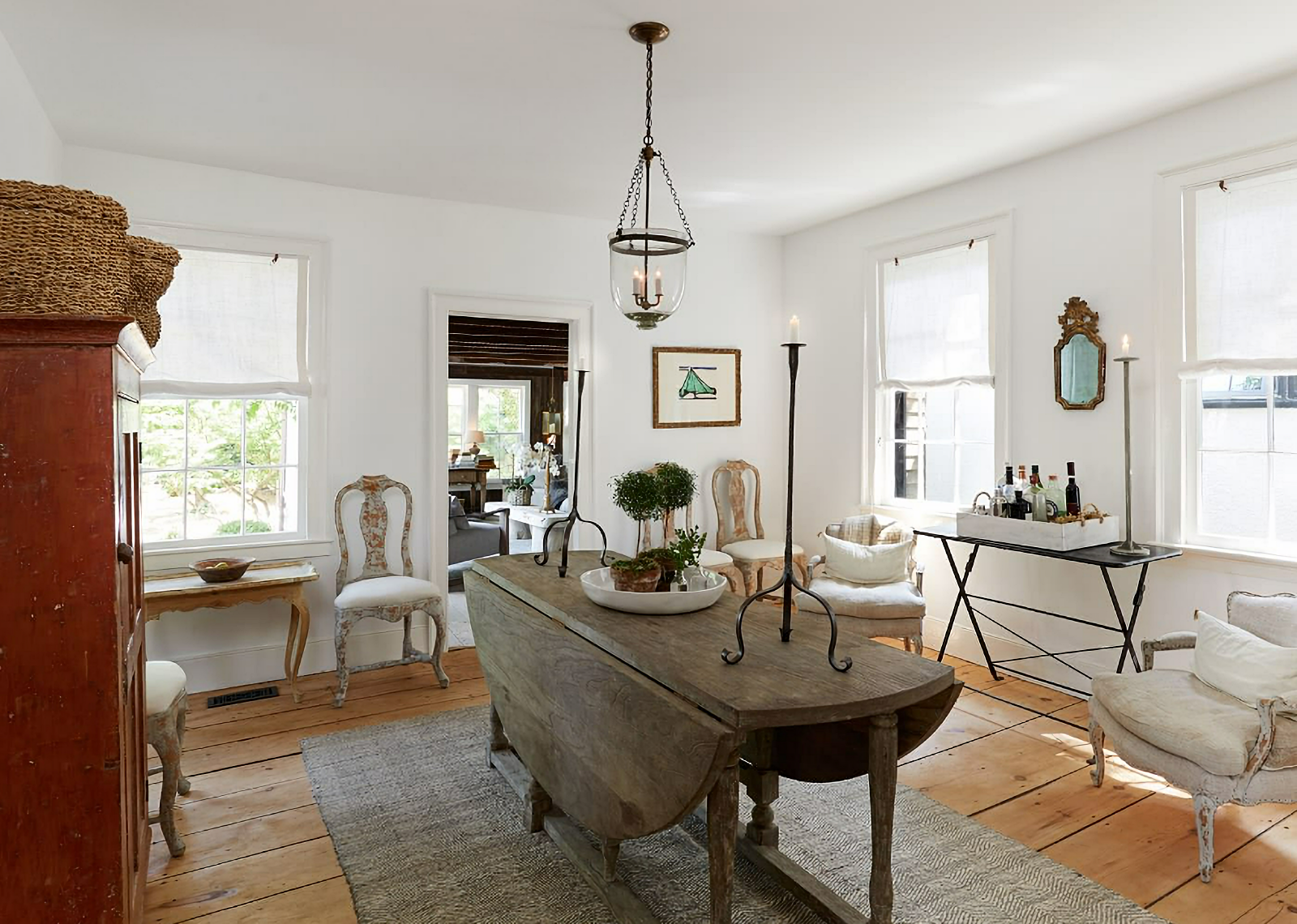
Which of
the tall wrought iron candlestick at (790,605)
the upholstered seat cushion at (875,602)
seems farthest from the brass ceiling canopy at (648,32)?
the upholstered seat cushion at (875,602)

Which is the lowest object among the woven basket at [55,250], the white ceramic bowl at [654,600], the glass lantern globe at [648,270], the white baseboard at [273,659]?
the white baseboard at [273,659]

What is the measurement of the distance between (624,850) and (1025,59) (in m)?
2.93

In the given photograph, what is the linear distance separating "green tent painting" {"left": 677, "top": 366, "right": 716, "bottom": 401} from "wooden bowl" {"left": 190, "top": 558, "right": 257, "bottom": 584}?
273 centimetres

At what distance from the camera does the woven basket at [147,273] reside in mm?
1741

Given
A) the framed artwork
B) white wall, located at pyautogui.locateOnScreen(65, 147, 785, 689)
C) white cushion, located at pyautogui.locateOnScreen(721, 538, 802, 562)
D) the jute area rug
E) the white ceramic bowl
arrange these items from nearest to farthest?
the jute area rug < the white ceramic bowl < white wall, located at pyautogui.locateOnScreen(65, 147, 785, 689) < white cushion, located at pyautogui.locateOnScreen(721, 538, 802, 562) < the framed artwork

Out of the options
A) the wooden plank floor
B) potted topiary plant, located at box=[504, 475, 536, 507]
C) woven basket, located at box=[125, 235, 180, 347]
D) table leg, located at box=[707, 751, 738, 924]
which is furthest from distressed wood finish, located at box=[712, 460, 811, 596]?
woven basket, located at box=[125, 235, 180, 347]

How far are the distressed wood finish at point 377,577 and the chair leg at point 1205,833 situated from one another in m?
3.03

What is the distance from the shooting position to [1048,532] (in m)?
3.32

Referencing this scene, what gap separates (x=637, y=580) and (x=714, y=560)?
7.98 ft

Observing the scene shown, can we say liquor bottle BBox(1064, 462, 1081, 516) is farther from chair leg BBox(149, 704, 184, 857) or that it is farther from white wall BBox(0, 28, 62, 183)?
white wall BBox(0, 28, 62, 183)

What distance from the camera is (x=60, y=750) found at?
142cm

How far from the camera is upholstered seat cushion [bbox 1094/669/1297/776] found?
2193 millimetres

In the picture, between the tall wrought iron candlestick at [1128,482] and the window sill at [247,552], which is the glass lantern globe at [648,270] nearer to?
the tall wrought iron candlestick at [1128,482]

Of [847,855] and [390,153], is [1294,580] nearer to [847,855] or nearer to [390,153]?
[847,855]
